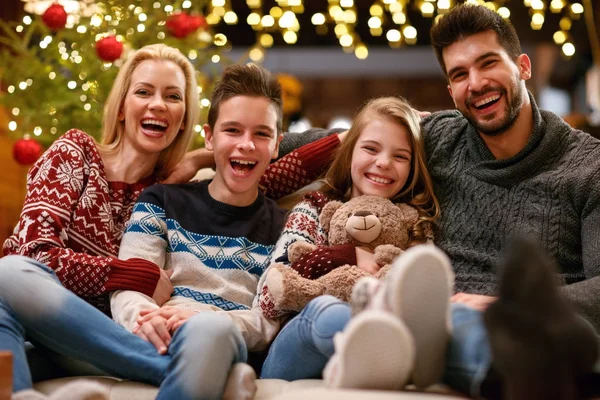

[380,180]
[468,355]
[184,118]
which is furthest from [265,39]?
[468,355]

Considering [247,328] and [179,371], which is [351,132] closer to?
[247,328]

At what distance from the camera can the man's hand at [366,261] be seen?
1882 millimetres

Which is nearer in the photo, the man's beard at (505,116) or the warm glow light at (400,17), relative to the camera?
the man's beard at (505,116)

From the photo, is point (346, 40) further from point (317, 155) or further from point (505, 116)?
point (505, 116)

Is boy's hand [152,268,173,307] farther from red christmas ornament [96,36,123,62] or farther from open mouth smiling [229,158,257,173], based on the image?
red christmas ornament [96,36,123,62]

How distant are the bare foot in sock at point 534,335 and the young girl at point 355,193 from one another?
0.44 m

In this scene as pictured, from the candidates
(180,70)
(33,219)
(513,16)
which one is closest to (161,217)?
(33,219)

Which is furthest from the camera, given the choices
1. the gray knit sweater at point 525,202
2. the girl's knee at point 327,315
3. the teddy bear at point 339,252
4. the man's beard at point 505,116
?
the man's beard at point 505,116

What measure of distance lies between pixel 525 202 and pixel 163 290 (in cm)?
91

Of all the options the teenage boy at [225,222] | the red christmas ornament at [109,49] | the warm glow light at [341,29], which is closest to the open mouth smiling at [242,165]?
the teenage boy at [225,222]

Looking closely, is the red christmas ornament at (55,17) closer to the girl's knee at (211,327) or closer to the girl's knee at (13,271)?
the girl's knee at (13,271)

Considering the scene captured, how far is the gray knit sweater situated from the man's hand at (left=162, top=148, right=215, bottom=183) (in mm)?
638

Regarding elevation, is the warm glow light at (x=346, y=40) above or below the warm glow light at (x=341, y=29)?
below

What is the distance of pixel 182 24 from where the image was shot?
119 inches
